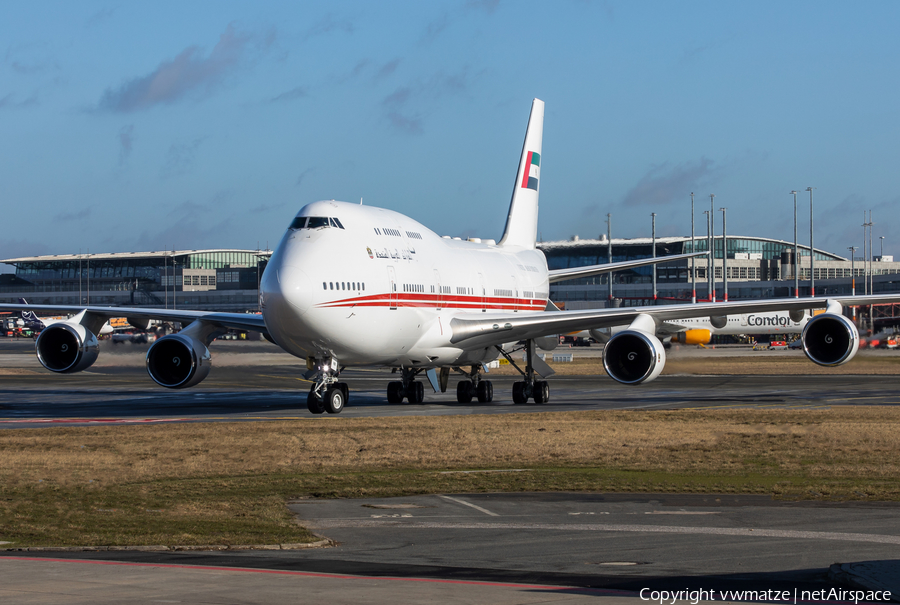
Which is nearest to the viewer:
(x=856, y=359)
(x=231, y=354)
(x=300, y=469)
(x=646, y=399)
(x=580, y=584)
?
(x=580, y=584)

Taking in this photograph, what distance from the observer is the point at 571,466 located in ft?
59.0

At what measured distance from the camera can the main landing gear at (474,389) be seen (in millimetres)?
35812

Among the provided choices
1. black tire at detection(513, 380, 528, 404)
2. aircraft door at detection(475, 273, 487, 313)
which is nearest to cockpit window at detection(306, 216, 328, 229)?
aircraft door at detection(475, 273, 487, 313)

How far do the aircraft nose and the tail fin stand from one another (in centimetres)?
1820

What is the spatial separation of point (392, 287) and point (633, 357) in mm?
7868

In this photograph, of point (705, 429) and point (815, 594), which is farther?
point (705, 429)

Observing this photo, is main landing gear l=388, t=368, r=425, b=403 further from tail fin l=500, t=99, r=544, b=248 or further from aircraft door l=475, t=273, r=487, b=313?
tail fin l=500, t=99, r=544, b=248

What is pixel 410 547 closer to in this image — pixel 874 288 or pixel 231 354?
pixel 231 354

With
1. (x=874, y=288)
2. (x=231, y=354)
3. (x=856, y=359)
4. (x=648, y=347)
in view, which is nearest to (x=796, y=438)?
(x=648, y=347)

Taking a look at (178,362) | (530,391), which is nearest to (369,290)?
(178,362)

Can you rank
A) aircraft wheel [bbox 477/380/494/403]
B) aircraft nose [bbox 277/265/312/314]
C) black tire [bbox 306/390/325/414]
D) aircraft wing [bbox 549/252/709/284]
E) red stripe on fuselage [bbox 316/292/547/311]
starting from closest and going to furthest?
aircraft nose [bbox 277/265/312/314]
red stripe on fuselage [bbox 316/292/547/311]
black tire [bbox 306/390/325/414]
aircraft wheel [bbox 477/380/494/403]
aircraft wing [bbox 549/252/709/284]

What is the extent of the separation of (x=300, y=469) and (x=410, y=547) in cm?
729

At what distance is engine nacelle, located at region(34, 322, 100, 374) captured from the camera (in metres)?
32.7

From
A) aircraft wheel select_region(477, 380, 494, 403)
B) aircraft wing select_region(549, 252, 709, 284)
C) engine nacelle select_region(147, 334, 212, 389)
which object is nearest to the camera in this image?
engine nacelle select_region(147, 334, 212, 389)
